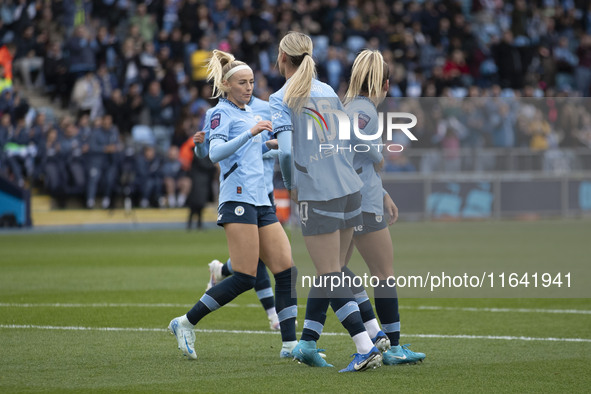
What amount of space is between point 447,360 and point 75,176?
1781 centimetres

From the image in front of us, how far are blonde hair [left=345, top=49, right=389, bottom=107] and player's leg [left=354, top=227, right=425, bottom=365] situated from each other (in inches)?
36.7

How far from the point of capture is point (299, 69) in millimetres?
6691

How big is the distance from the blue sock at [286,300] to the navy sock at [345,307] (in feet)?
2.88

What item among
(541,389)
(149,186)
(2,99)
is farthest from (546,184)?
(541,389)

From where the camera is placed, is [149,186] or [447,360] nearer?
[447,360]

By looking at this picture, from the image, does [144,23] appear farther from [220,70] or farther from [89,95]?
[220,70]

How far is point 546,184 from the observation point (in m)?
25.2

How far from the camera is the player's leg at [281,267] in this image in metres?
7.57

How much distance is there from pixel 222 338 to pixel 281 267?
1.27 metres

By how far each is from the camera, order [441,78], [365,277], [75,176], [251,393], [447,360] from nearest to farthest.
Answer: [251,393], [447,360], [365,277], [75,176], [441,78]

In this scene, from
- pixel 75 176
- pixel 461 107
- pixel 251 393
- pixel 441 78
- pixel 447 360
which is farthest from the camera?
pixel 441 78

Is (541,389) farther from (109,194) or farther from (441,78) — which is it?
(441,78)

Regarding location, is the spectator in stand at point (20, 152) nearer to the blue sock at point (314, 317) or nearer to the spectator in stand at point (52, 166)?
the spectator in stand at point (52, 166)

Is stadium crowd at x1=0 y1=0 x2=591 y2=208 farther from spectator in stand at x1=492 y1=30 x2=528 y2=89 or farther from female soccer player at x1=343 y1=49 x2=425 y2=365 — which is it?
female soccer player at x1=343 y1=49 x2=425 y2=365
